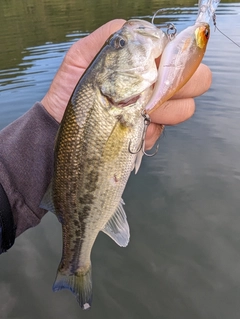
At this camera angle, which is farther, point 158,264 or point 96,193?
point 158,264

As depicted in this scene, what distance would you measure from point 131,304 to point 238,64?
29.1 feet

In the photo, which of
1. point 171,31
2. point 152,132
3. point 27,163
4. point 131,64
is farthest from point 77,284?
point 171,31

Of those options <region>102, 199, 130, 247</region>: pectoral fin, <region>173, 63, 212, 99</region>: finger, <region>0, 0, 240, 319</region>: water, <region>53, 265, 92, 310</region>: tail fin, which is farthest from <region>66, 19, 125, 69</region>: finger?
<region>0, 0, 240, 319</region>: water

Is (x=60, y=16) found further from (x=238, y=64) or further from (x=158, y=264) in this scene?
(x=158, y=264)

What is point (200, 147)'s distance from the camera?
6617 mm

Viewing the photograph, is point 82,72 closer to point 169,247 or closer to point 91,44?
point 91,44

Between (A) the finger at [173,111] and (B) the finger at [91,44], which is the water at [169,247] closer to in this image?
(A) the finger at [173,111]

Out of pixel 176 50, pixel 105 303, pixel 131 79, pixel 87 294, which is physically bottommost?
pixel 105 303

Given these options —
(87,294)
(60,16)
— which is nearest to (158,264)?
(87,294)

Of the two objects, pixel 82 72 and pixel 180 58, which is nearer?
pixel 180 58

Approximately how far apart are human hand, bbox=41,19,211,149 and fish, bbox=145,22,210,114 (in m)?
0.54

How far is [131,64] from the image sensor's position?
5.76 ft

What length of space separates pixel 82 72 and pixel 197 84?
846 millimetres

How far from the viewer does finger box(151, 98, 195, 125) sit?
2312mm
